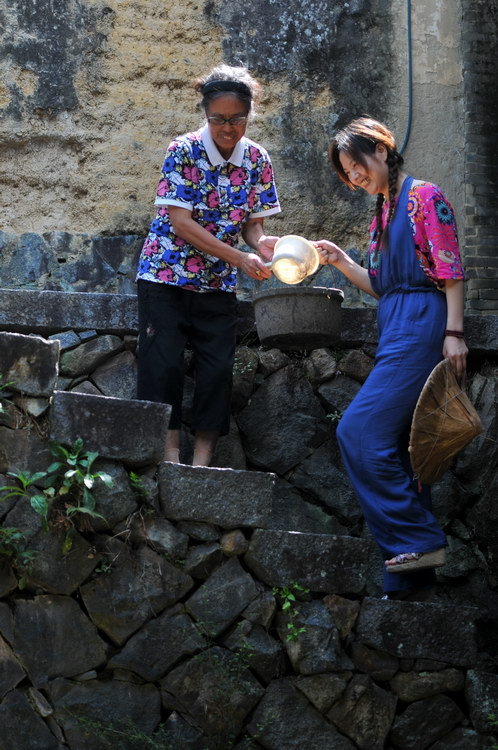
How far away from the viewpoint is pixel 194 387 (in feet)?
15.8

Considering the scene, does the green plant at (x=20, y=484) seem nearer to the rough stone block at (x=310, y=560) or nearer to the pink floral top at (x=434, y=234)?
the rough stone block at (x=310, y=560)

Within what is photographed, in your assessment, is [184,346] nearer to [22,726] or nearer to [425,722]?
[22,726]

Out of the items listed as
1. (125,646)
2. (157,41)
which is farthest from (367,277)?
(157,41)

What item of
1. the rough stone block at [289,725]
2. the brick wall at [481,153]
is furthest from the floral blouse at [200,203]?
the brick wall at [481,153]

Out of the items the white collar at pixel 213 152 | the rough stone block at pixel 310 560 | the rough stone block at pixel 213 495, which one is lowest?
the rough stone block at pixel 310 560

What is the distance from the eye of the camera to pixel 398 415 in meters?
4.18

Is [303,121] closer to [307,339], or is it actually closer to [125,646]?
[307,339]

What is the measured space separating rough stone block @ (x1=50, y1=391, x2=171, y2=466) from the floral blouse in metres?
0.74

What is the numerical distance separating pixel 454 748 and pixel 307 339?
5.75 ft

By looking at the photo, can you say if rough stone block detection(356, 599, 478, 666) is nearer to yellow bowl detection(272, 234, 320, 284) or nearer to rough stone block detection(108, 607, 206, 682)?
rough stone block detection(108, 607, 206, 682)

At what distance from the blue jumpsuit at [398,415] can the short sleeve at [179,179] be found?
81 centimetres

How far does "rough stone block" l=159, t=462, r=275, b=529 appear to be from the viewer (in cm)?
404

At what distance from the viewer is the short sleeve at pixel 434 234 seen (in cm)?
417

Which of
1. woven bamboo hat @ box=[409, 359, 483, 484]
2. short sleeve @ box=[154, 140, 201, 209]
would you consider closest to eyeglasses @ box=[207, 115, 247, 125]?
short sleeve @ box=[154, 140, 201, 209]
